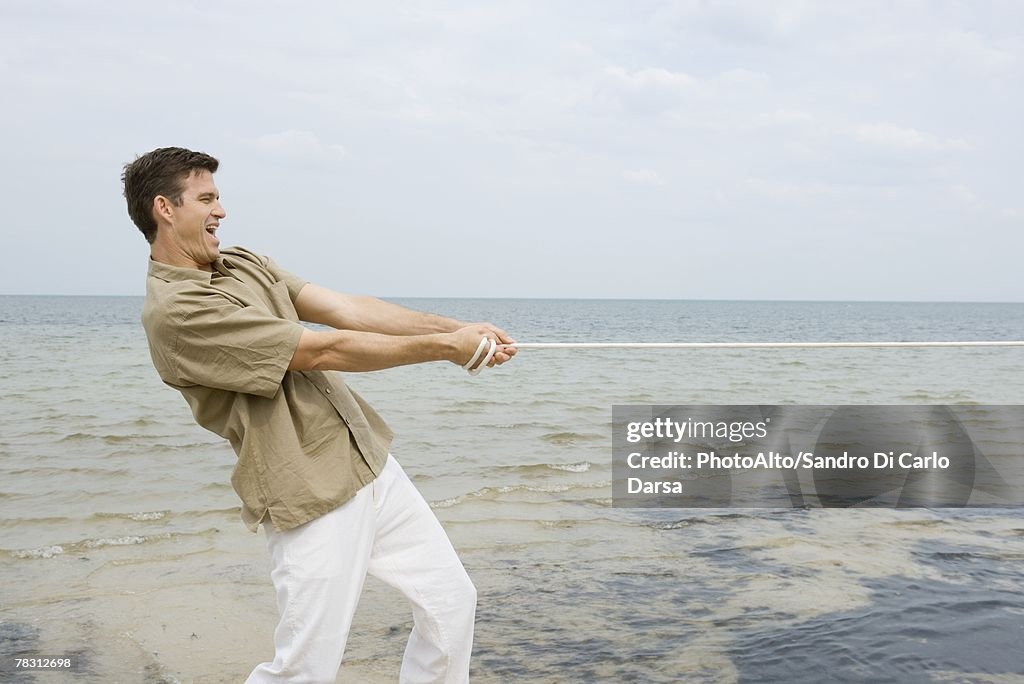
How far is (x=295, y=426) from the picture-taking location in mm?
2646

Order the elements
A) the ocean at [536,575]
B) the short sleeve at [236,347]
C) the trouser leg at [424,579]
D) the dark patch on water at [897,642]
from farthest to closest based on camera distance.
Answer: the ocean at [536,575], the dark patch on water at [897,642], the trouser leg at [424,579], the short sleeve at [236,347]

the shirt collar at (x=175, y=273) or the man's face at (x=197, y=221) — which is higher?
the man's face at (x=197, y=221)

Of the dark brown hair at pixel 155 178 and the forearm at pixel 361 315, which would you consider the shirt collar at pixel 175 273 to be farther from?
the forearm at pixel 361 315

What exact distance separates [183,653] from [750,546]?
3461mm

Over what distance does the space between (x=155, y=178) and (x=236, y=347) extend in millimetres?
561

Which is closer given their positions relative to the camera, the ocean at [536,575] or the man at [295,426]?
the man at [295,426]

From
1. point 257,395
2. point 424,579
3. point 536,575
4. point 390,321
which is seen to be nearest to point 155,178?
point 257,395

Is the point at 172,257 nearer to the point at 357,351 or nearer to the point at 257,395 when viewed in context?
the point at 257,395

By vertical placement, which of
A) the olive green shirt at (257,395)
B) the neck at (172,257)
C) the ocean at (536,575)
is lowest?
the ocean at (536,575)

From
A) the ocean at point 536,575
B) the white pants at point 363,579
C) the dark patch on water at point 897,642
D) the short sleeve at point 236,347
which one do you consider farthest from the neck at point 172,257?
the dark patch on water at point 897,642

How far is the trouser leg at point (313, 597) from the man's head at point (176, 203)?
845mm

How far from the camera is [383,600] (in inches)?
194

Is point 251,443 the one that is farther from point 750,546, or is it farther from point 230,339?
point 750,546

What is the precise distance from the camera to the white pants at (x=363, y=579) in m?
2.59
